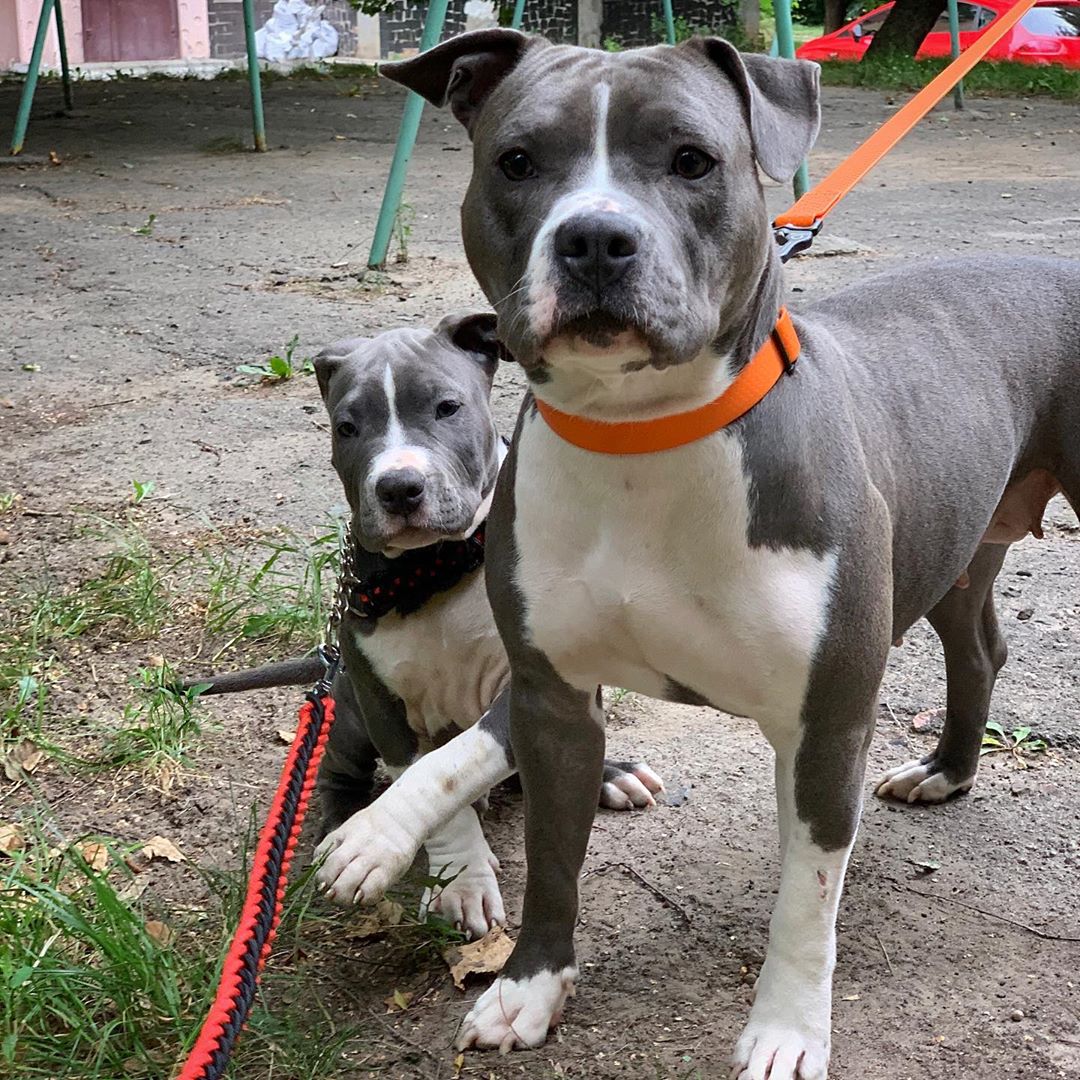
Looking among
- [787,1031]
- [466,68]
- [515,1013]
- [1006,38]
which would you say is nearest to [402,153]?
[466,68]

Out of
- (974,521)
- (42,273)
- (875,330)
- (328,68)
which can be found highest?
(875,330)

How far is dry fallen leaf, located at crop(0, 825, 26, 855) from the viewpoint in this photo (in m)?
3.12

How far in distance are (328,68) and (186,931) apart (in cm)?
2052

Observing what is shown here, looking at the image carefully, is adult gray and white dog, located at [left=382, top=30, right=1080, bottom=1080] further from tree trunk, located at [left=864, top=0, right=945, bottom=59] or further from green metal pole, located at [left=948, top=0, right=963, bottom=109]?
tree trunk, located at [left=864, top=0, right=945, bottom=59]

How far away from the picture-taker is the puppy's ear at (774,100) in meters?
2.35

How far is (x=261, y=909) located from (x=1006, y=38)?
60.7 feet

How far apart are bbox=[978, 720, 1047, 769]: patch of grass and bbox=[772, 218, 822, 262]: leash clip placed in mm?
1307

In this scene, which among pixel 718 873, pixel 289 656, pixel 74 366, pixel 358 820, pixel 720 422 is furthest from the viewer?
pixel 74 366

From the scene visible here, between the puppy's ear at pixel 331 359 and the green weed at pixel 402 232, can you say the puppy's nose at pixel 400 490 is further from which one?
the green weed at pixel 402 232

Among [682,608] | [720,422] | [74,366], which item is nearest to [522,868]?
[682,608]

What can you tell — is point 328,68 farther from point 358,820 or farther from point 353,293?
point 358,820

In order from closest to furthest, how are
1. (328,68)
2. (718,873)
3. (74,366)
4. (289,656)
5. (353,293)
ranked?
(718,873), (289,656), (74,366), (353,293), (328,68)

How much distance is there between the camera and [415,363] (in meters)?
3.24

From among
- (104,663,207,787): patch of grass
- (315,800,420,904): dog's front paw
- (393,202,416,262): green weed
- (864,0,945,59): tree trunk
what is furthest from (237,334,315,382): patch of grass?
(864,0,945,59): tree trunk
